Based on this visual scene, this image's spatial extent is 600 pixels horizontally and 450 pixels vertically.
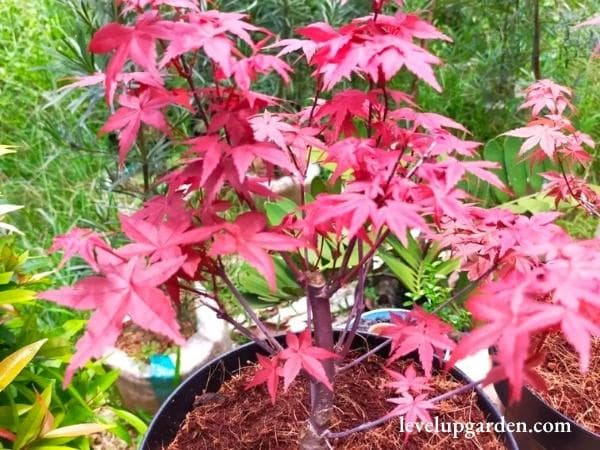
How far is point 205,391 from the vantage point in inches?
46.7

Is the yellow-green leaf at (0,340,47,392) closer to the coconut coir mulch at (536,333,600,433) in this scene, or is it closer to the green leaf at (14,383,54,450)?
the green leaf at (14,383,54,450)

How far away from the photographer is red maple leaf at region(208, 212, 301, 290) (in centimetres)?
73

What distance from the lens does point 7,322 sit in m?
1.38

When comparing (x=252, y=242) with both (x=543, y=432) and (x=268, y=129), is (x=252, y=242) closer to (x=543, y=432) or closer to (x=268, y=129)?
(x=268, y=129)

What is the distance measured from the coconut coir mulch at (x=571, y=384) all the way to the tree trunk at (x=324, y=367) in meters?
0.40

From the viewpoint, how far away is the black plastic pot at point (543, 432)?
3.54 ft

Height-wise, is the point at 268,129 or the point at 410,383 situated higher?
the point at 268,129

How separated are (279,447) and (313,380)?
174 mm

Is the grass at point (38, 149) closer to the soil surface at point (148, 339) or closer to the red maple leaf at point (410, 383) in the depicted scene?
the soil surface at point (148, 339)

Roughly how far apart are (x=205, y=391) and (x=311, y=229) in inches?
19.7

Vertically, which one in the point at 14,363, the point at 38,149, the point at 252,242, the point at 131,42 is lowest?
the point at 38,149

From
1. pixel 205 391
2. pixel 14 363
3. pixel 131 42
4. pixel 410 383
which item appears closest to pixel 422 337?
pixel 410 383

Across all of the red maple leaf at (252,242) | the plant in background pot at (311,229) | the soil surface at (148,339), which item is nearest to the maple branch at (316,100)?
the plant in background pot at (311,229)

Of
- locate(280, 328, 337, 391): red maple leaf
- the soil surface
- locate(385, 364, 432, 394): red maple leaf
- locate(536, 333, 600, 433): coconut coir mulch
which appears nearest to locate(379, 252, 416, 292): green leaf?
locate(536, 333, 600, 433): coconut coir mulch
